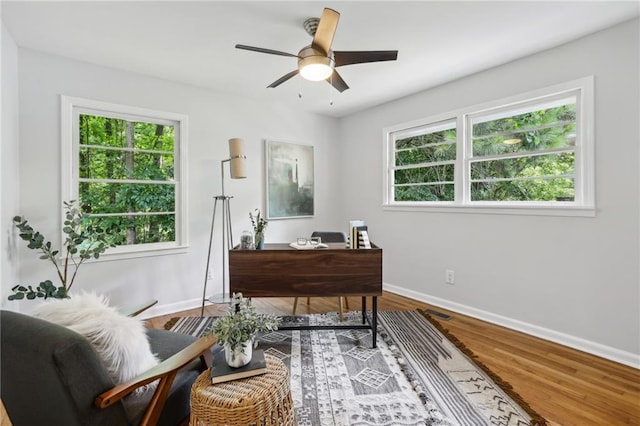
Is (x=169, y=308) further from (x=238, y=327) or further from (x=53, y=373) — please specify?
(x=53, y=373)

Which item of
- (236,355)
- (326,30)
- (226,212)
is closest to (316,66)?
(326,30)

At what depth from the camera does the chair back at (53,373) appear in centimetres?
101

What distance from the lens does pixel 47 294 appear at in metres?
2.41

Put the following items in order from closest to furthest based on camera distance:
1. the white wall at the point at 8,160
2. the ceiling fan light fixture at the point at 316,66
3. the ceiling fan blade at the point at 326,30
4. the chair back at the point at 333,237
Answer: the ceiling fan blade at the point at 326,30, the ceiling fan light fixture at the point at 316,66, the white wall at the point at 8,160, the chair back at the point at 333,237

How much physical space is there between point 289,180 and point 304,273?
213cm

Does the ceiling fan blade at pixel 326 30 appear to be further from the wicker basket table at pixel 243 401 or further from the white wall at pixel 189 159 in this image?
the white wall at pixel 189 159

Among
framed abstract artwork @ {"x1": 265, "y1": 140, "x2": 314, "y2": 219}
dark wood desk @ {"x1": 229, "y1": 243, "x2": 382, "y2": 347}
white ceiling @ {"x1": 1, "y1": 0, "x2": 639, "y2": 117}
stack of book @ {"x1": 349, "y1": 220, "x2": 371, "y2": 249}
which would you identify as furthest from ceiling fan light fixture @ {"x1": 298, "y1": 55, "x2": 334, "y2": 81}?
framed abstract artwork @ {"x1": 265, "y1": 140, "x2": 314, "y2": 219}

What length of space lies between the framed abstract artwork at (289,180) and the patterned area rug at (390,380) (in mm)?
1816

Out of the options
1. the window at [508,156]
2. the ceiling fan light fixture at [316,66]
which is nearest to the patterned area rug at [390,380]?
the window at [508,156]

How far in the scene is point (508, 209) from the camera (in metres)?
2.94

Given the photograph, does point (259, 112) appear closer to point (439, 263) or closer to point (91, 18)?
point (91, 18)

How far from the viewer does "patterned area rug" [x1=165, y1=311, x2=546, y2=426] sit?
1.74 metres

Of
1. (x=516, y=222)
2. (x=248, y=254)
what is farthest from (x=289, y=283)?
(x=516, y=222)

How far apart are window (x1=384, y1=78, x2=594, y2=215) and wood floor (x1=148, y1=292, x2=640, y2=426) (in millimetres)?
1099
